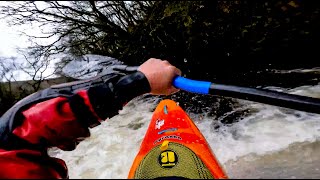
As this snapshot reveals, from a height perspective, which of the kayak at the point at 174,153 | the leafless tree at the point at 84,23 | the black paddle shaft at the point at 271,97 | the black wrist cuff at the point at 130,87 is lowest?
the kayak at the point at 174,153

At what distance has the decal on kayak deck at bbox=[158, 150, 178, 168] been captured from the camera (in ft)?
6.80

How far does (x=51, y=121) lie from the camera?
3.43ft

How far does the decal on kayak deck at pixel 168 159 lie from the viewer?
207 centimetres

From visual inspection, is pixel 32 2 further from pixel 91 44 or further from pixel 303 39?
pixel 303 39

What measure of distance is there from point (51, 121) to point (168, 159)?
4.09 feet

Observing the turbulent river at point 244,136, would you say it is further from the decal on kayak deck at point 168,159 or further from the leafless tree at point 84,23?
the leafless tree at point 84,23

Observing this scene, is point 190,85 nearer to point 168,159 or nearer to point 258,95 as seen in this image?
point 258,95

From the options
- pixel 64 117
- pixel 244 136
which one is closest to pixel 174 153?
pixel 64 117

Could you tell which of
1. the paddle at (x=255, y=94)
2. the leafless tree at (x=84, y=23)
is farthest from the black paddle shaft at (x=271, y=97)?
the leafless tree at (x=84, y=23)

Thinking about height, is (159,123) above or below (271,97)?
below

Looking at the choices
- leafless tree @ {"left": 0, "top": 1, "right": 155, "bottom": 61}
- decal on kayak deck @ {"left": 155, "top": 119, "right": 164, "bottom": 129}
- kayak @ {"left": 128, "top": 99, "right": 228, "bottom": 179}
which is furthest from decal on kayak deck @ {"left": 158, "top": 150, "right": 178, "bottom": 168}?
leafless tree @ {"left": 0, "top": 1, "right": 155, "bottom": 61}

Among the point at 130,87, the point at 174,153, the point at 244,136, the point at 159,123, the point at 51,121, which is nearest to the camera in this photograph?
the point at 51,121

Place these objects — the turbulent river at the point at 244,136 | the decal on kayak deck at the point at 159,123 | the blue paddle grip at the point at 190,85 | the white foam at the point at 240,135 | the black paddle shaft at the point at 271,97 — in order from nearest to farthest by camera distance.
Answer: the black paddle shaft at the point at 271,97 < the blue paddle grip at the point at 190,85 < the decal on kayak deck at the point at 159,123 < the turbulent river at the point at 244,136 < the white foam at the point at 240,135

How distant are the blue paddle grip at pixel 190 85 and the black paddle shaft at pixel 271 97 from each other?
0.03 m
